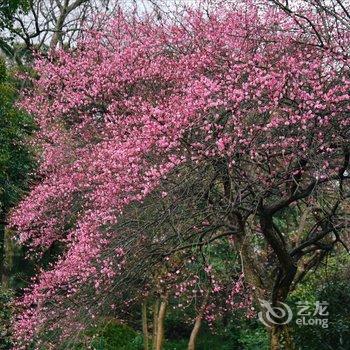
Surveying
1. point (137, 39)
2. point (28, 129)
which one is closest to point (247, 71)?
point (137, 39)

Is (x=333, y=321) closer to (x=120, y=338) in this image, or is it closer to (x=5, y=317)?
(x=5, y=317)

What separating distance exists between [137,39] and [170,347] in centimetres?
755

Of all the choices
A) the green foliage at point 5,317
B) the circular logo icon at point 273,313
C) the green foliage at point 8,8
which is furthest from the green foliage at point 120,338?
the green foliage at point 8,8

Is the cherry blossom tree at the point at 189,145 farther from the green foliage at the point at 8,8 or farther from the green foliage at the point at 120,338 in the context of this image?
the green foliage at the point at 120,338

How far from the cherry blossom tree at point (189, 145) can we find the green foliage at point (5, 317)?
2.83 ft

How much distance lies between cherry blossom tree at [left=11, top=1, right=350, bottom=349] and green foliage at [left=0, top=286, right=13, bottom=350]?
0.86 metres

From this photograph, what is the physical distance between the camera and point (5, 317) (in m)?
9.46

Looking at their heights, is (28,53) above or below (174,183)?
above

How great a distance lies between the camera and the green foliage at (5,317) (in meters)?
9.07

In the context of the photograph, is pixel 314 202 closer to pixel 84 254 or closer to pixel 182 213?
pixel 182 213

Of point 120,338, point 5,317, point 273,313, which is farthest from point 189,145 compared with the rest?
point 120,338

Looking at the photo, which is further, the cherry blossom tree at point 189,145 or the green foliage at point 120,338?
the green foliage at point 120,338

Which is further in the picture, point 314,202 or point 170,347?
point 170,347

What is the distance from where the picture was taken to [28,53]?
48.4 ft
